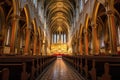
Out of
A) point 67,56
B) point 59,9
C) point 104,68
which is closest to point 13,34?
point 67,56

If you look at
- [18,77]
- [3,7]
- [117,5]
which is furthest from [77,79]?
[3,7]

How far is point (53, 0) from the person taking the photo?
1374 inches

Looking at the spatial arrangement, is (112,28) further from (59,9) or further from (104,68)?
(59,9)

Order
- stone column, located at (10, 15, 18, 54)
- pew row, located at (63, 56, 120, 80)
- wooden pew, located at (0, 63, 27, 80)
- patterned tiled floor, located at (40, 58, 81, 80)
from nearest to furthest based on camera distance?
pew row, located at (63, 56, 120, 80), wooden pew, located at (0, 63, 27, 80), patterned tiled floor, located at (40, 58, 81, 80), stone column, located at (10, 15, 18, 54)

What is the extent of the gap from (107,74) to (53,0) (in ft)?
111

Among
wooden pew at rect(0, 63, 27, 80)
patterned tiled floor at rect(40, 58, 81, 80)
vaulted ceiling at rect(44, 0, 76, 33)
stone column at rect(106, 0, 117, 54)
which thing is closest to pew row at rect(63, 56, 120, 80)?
patterned tiled floor at rect(40, 58, 81, 80)

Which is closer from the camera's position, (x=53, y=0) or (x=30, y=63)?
(x=30, y=63)

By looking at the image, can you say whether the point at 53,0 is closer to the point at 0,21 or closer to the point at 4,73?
the point at 0,21

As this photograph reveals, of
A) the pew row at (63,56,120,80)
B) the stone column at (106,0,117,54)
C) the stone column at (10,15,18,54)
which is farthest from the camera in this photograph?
the stone column at (10,15,18,54)

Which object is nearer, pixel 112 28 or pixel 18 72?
pixel 18 72

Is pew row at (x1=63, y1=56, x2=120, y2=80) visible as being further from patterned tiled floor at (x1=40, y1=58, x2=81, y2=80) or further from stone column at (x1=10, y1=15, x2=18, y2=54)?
stone column at (x1=10, y1=15, x2=18, y2=54)

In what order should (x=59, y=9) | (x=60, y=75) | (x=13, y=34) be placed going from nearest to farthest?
(x=60, y=75) → (x=13, y=34) → (x=59, y=9)

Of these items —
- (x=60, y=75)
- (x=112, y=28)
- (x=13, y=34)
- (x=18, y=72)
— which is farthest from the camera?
(x=13, y=34)

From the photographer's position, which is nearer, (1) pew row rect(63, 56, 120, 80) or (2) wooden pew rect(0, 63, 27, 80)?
(1) pew row rect(63, 56, 120, 80)
